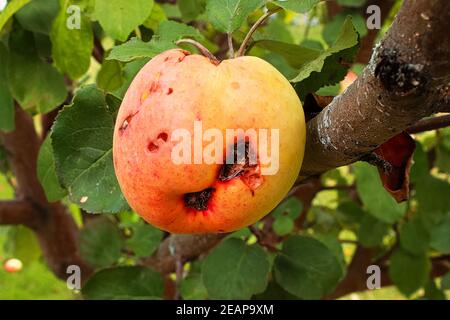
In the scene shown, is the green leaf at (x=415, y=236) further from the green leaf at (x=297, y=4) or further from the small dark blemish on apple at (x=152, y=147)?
the small dark blemish on apple at (x=152, y=147)

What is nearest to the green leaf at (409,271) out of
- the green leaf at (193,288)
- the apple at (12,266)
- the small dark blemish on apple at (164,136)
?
the green leaf at (193,288)

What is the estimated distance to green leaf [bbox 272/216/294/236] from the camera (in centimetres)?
140

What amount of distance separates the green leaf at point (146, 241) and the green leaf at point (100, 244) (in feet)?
0.31

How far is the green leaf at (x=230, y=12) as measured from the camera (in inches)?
29.3

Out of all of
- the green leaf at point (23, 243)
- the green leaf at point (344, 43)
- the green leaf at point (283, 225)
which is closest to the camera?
the green leaf at point (344, 43)

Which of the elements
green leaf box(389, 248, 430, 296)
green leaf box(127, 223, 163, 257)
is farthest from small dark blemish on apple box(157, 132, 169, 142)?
green leaf box(389, 248, 430, 296)

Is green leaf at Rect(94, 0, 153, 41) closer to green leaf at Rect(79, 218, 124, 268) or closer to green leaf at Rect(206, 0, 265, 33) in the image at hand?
green leaf at Rect(206, 0, 265, 33)

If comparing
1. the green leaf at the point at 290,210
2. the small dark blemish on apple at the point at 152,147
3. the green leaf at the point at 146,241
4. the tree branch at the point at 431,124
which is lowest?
the small dark blemish on apple at the point at 152,147

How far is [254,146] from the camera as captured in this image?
0.55m

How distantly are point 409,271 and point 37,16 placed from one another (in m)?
1.04

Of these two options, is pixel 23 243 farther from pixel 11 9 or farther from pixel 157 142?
pixel 157 142
